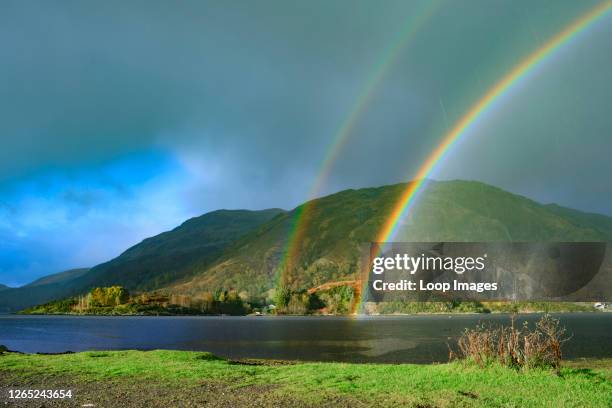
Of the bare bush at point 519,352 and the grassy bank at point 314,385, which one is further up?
the bare bush at point 519,352

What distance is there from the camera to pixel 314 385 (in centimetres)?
2497

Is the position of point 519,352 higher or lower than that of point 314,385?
higher

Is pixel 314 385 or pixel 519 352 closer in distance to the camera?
pixel 314 385

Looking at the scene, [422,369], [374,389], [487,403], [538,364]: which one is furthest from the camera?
[422,369]

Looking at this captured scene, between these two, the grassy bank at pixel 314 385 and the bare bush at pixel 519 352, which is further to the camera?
the bare bush at pixel 519 352

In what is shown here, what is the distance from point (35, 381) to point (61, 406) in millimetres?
7939

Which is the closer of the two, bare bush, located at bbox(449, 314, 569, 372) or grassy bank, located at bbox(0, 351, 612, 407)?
grassy bank, located at bbox(0, 351, 612, 407)

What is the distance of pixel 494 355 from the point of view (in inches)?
1095

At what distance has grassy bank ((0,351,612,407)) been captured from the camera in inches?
825

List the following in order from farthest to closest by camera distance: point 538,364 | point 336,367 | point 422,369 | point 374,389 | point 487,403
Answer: point 336,367, point 422,369, point 538,364, point 374,389, point 487,403

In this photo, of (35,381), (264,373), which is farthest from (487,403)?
(35,381)

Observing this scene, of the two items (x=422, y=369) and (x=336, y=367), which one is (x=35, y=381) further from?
(x=422, y=369)

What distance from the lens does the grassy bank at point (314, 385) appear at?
21.0 meters

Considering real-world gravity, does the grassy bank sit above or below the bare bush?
below
